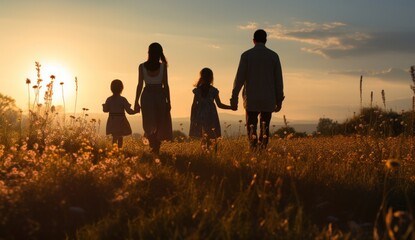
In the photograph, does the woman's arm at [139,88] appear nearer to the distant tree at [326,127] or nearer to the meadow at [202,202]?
the meadow at [202,202]

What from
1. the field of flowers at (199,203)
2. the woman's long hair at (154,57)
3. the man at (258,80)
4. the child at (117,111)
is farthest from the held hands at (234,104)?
the child at (117,111)

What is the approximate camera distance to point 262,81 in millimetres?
10805

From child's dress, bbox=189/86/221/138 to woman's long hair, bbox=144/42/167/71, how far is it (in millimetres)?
1347

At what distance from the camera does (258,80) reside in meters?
10.8

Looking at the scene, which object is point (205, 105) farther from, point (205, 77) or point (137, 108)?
point (137, 108)

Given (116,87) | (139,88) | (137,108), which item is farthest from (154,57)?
(116,87)

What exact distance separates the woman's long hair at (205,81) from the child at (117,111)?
1.96 metres

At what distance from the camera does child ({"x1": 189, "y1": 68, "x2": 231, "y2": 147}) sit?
463 inches

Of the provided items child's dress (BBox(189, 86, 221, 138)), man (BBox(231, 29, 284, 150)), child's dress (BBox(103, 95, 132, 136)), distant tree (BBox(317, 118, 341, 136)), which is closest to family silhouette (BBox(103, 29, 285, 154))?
man (BBox(231, 29, 284, 150))

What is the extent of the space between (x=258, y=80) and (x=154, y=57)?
1.91 meters

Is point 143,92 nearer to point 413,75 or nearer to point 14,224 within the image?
point 413,75

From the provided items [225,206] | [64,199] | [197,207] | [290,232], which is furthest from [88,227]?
[290,232]

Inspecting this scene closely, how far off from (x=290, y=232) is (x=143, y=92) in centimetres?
664

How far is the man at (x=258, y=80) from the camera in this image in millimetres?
10789
